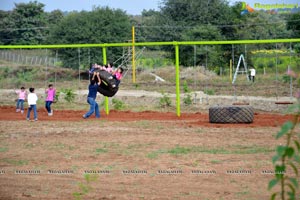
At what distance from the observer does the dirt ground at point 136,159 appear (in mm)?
9773

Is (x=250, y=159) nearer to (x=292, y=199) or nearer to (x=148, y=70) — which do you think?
(x=292, y=199)

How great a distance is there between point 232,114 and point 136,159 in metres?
7.60

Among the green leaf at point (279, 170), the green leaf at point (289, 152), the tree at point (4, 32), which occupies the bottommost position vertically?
the green leaf at point (279, 170)

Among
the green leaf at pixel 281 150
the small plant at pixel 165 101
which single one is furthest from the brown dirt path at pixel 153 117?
the green leaf at pixel 281 150

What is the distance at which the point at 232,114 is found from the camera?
20031mm

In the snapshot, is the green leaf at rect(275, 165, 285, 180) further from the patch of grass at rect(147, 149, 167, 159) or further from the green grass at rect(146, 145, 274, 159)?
the green grass at rect(146, 145, 274, 159)

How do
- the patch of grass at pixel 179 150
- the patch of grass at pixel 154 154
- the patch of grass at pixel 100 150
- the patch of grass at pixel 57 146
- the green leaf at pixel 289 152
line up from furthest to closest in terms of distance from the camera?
the patch of grass at pixel 57 146
the patch of grass at pixel 100 150
the patch of grass at pixel 179 150
the patch of grass at pixel 154 154
the green leaf at pixel 289 152

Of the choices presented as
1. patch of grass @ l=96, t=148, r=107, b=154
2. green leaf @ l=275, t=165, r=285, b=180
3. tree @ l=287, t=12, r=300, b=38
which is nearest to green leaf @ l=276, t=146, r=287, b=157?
green leaf @ l=275, t=165, r=285, b=180

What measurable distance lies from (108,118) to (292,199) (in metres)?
17.6

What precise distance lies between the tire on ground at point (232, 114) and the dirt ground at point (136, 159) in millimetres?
330

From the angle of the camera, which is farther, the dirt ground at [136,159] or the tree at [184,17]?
the tree at [184,17]

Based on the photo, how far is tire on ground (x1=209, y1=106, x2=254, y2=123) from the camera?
20.0 metres

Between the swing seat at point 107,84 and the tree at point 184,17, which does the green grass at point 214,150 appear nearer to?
the swing seat at point 107,84

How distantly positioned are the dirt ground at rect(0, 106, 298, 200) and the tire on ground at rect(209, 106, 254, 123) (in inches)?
13.0
